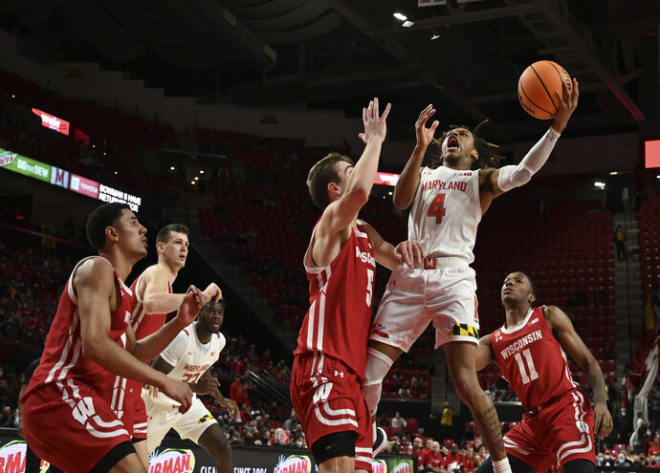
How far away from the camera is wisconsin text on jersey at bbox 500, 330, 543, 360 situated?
620cm

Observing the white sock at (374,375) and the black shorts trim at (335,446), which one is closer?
the black shorts trim at (335,446)

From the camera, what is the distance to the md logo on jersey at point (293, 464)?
795 cm

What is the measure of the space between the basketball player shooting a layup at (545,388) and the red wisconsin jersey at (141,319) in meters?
2.51

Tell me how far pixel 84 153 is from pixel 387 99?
10.8 metres

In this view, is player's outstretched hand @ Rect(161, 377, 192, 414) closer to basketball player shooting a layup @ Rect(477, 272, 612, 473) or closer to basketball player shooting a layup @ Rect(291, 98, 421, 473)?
basketball player shooting a layup @ Rect(291, 98, 421, 473)

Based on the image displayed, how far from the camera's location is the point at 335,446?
3.81 meters

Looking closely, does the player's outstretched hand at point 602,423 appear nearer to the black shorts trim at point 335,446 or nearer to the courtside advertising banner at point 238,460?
the black shorts trim at point 335,446

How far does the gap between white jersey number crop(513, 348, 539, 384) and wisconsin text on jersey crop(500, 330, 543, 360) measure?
50 millimetres

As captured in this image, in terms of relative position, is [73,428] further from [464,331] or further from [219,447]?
[219,447]

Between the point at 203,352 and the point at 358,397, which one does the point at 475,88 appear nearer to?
the point at 203,352

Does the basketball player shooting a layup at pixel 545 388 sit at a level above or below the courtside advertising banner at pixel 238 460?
above

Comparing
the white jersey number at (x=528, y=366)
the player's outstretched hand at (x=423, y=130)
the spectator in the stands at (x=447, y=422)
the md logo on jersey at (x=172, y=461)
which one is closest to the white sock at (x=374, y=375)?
the player's outstretched hand at (x=423, y=130)

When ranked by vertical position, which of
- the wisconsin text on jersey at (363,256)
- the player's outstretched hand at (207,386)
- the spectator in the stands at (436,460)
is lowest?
the spectator in the stands at (436,460)

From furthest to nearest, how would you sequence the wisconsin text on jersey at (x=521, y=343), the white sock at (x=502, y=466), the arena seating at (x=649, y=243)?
1. the arena seating at (x=649, y=243)
2. the wisconsin text on jersey at (x=521, y=343)
3. the white sock at (x=502, y=466)
